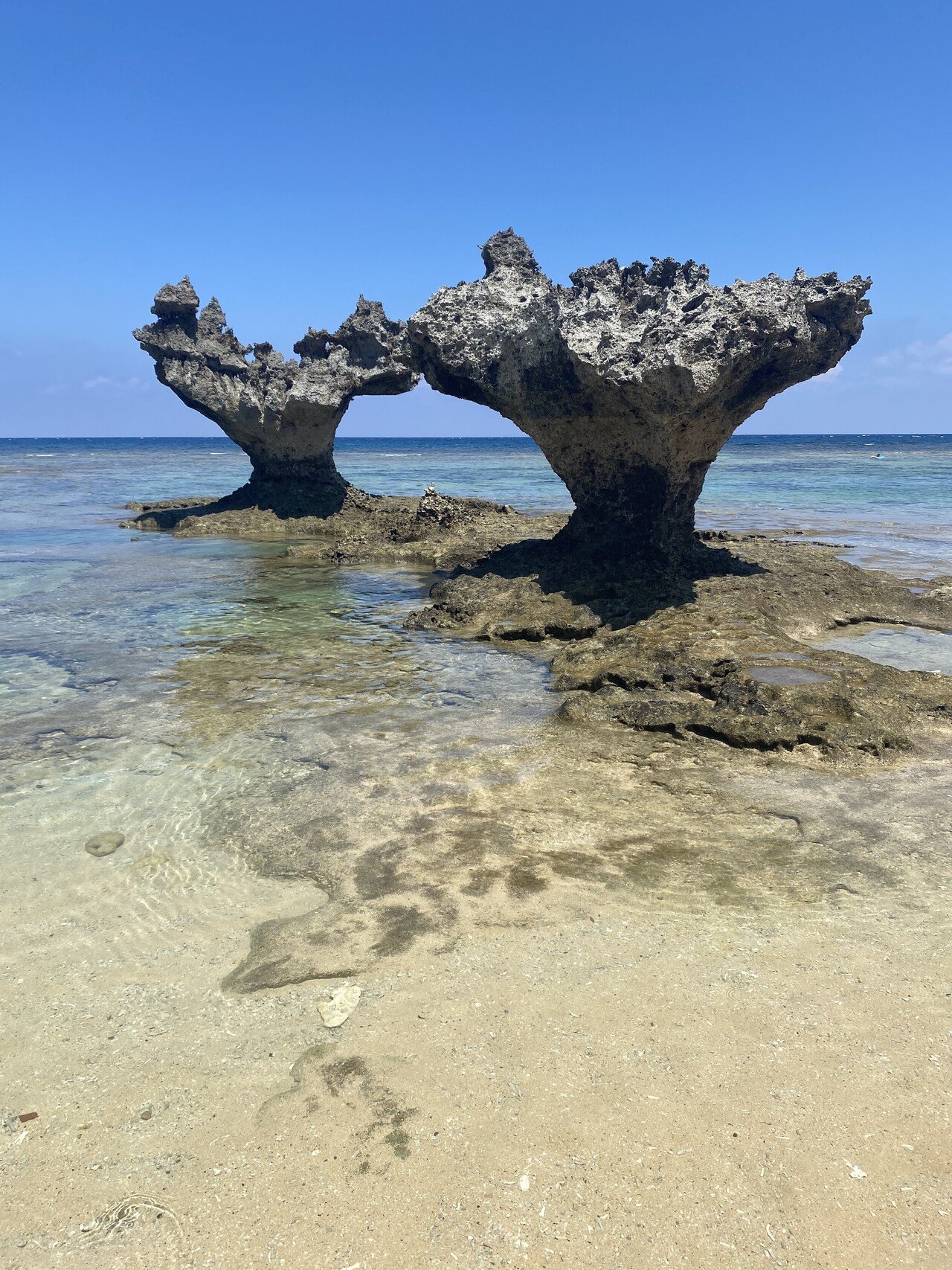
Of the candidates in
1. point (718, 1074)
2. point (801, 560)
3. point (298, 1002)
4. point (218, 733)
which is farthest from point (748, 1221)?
point (801, 560)

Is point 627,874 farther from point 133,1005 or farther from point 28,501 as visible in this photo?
point 28,501

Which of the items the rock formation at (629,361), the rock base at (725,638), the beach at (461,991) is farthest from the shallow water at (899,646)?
the beach at (461,991)

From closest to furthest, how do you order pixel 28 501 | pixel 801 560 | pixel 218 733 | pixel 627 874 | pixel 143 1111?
pixel 143 1111
pixel 627 874
pixel 218 733
pixel 801 560
pixel 28 501

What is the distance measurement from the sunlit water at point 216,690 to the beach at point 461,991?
0.18ft

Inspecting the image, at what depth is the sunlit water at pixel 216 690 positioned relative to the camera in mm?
5691

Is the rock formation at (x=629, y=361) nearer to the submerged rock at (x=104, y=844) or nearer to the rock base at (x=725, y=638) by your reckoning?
the rock base at (x=725, y=638)

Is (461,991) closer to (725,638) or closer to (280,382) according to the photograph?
(725,638)

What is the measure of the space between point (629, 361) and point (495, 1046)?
8473mm

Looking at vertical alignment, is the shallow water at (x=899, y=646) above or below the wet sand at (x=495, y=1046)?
below

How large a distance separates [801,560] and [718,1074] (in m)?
11.3

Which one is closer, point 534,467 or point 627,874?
point 627,874

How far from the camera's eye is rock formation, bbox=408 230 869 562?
32.2 feet

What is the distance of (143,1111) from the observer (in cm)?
→ 310

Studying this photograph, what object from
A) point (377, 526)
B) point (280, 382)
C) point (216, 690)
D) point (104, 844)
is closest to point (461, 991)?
point (104, 844)
